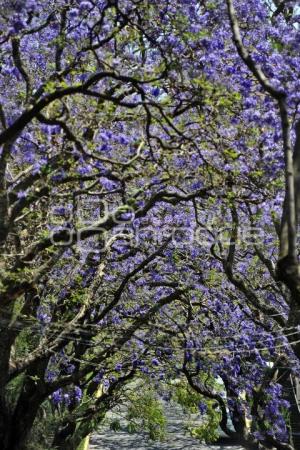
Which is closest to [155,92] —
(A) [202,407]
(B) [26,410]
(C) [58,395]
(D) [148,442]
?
(B) [26,410]

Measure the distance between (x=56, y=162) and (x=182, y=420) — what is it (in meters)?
18.5

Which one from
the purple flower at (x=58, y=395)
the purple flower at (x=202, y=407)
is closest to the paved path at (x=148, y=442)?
the purple flower at (x=202, y=407)

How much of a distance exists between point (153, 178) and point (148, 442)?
1581 cm

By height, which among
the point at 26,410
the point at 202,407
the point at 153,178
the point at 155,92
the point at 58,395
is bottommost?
the point at 26,410

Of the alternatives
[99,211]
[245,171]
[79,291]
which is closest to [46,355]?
[79,291]

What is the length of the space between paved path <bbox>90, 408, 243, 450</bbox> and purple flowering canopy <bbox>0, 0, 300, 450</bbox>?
973cm

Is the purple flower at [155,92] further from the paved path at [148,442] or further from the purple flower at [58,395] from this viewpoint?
the paved path at [148,442]

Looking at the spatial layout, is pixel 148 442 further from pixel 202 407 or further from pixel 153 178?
pixel 153 178

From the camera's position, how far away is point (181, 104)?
8.23m

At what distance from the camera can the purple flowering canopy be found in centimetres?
793

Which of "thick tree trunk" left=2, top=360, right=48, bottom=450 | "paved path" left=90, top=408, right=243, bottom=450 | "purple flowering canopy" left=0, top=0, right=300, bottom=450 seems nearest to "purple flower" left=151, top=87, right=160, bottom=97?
"purple flowering canopy" left=0, top=0, right=300, bottom=450

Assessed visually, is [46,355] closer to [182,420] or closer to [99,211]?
[99,211]

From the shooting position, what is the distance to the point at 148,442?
22.8 meters

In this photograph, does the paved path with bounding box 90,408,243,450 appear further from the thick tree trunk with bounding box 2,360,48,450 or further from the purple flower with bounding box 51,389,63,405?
the thick tree trunk with bounding box 2,360,48,450
